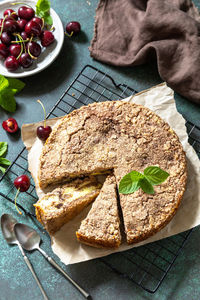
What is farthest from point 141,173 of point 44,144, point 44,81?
point 44,81

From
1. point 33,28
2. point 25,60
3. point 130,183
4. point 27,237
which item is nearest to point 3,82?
point 25,60

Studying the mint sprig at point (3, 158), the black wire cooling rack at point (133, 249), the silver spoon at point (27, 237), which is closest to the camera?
the black wire cooling rack at point (133, 249)

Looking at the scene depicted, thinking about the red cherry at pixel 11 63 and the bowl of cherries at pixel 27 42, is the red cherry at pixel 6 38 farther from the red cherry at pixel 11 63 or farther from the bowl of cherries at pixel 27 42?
the red cherry at pixel 11 63

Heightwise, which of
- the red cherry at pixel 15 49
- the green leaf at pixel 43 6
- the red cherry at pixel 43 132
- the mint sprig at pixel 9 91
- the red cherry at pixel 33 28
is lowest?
the red cherry at pixel 43 132

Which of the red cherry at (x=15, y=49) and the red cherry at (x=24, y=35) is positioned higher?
the red cherry at (x=24, y=35)

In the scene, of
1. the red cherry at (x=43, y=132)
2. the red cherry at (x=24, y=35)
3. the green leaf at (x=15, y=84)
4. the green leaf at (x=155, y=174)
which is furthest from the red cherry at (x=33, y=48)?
the green leaf at (x=155, y=174)

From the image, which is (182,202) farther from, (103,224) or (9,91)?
(9,91)

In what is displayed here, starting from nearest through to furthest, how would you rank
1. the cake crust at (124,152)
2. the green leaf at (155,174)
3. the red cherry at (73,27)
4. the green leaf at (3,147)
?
the green leaf at (155,174), the cake crust at (124,152), the green leaf at (3,147), the red cherry at (73,27)
